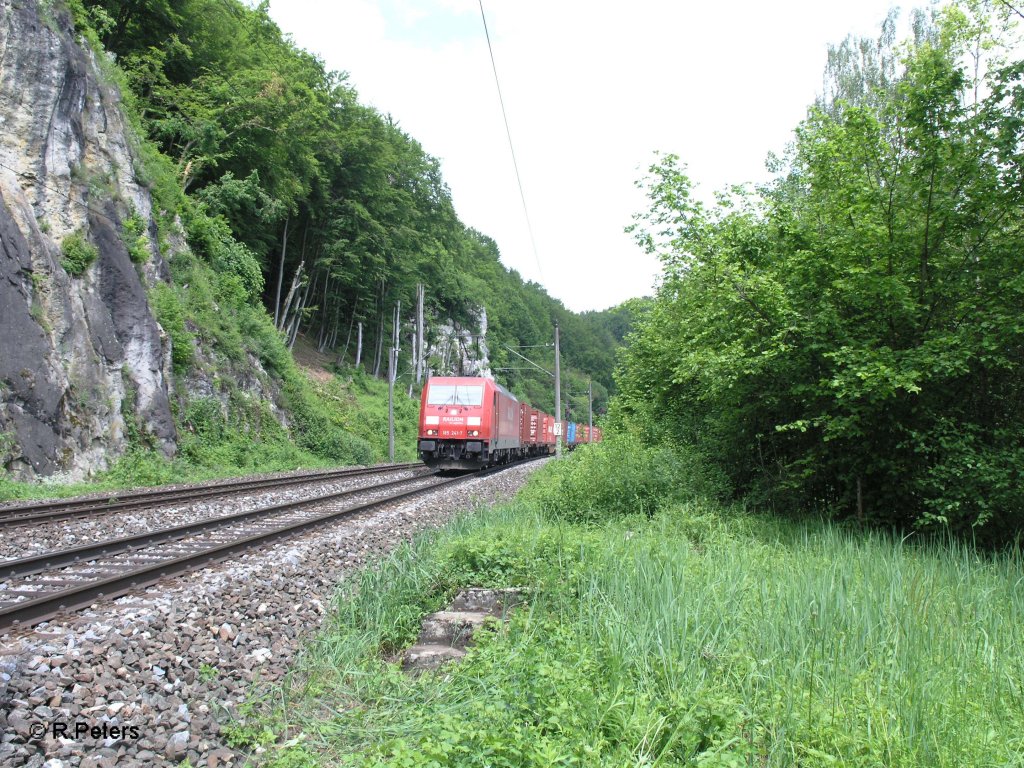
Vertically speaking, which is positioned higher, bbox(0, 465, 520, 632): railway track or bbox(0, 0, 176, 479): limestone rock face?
bbox(0, 0, 176, 479): limestone rock face

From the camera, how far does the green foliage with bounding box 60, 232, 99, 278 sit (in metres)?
16.9

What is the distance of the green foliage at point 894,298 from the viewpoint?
7836 mm

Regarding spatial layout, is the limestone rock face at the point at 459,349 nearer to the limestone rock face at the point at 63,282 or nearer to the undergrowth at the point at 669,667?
the limestone rock face at the point at 63,282

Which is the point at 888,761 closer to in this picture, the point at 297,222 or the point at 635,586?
the point at 635,586

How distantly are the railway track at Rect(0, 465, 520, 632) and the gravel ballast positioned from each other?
9.9 inches

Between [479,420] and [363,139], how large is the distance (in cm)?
2020

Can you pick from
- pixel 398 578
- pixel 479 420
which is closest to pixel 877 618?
pixel 398 578

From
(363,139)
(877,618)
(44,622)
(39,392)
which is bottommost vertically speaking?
(44,622)

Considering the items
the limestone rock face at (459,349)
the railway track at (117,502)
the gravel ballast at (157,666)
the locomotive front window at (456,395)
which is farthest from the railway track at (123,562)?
the limestone rock face at (459,349)

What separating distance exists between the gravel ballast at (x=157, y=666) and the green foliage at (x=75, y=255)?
1353cm

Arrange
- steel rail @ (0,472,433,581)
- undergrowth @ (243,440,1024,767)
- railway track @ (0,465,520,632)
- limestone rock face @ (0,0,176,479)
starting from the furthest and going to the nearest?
limestone rock face @ (0,0,176,479)
steel rail @ (0,472,433,581)
railway track @ (0,465,520,632)
undergrowth @ (243,440,1024,767)

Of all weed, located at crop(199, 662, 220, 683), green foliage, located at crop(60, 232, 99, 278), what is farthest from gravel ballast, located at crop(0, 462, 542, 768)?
green foliage, located at crop(60, 232, 99, 278)

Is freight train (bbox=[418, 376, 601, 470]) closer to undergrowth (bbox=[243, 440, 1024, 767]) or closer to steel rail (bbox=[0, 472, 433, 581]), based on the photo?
steel rail (bbox=[0, 472, 433, 581])

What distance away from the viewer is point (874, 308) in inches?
336
